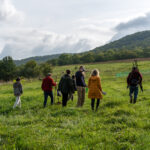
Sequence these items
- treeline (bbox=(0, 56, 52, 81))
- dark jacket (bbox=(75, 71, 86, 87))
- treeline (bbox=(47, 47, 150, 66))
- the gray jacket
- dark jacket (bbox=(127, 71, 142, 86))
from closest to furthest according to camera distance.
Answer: dark jacket (bbox=(75, 71, 86, 87)) < dark jacket (bbox=(127, 71, 142, 86)) < the gray jacket < treeline (bbox=(0, 56, 52, 81)) < treeline (bbox=(47, 47, 150, 66))

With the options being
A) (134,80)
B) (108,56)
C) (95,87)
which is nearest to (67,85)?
(95,87)

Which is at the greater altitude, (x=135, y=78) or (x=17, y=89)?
(x=135, y=78)

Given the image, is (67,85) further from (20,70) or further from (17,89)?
(20,70)

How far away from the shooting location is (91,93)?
379 inches

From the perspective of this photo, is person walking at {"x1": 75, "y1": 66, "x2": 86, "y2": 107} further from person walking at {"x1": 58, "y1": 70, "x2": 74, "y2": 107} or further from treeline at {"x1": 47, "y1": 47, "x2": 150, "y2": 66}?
treeline at {"x1": 47, "y1": 47, "x2": 150, "y2": 66}

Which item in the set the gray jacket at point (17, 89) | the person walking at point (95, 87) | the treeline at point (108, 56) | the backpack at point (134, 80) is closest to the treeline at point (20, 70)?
the treeline at point (108, 56)

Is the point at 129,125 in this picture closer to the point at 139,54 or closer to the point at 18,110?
the point at 18,110

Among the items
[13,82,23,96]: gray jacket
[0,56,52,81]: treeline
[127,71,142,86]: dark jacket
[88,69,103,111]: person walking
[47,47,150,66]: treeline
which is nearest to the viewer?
[88,69,103,111]: person walking

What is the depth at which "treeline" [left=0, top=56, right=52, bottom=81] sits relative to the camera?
220 feet

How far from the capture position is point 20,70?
7269 centimetres

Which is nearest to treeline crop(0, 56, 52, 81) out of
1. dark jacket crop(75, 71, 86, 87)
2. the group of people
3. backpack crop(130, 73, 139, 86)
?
the group of people

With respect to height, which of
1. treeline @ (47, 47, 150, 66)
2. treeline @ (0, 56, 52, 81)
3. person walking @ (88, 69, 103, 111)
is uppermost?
treeline @ (47, 47, 150, 66)

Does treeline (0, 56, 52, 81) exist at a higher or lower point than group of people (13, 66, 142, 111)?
higher

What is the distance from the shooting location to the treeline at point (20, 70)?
220 ft
